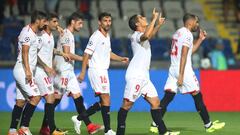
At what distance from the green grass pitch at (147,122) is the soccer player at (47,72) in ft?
2.01

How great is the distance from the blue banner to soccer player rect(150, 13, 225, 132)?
17.6 feet

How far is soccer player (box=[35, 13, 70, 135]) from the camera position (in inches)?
512

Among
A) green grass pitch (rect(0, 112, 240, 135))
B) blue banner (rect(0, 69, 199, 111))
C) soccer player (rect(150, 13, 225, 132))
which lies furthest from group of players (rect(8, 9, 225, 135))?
blue banner (rect(0, 69, 199, 111))

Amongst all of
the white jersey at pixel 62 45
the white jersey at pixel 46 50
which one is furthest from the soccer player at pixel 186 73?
the white jersey at pixel 46 50

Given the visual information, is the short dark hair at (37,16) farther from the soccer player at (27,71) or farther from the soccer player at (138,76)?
the soccer player at (138,76)

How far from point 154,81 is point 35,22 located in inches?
301

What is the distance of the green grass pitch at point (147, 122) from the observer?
14.2m

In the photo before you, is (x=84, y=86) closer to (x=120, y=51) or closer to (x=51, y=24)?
(x=120, y=51)

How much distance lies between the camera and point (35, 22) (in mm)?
12688

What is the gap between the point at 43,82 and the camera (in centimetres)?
1297

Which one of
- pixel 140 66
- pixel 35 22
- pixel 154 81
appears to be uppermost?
pixel 35 22

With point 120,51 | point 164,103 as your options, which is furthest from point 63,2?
point 164,103

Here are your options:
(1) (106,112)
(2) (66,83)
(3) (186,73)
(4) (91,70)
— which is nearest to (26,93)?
(4) (91,70)

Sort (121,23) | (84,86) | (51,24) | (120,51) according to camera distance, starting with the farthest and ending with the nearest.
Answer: (121,23) < (120,51) < (84,86) < (51,24)
